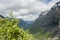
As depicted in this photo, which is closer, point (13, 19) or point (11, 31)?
point (11, 31)

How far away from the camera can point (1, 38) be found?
90.5 ft

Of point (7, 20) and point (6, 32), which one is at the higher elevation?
point (7, 20)

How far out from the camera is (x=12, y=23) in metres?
28.9

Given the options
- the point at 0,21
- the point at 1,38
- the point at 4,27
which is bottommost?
the point at 1,38

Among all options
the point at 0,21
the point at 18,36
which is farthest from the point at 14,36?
the point at 0,21

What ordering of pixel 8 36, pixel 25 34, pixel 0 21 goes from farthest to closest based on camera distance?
pixel 0 21 < pixel 25 34 < pixel 8 36

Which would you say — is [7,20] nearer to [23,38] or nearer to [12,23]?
[12,23]

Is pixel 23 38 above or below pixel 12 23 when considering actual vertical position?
below

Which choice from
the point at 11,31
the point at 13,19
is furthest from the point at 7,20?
the point at 11,31

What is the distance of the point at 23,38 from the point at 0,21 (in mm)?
8528

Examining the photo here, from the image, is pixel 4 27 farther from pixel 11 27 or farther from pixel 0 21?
pixel 0 21

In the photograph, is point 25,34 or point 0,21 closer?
point 25,34

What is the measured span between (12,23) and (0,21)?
22.7 ft

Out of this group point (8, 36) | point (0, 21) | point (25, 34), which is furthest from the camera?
point (0, 21)
